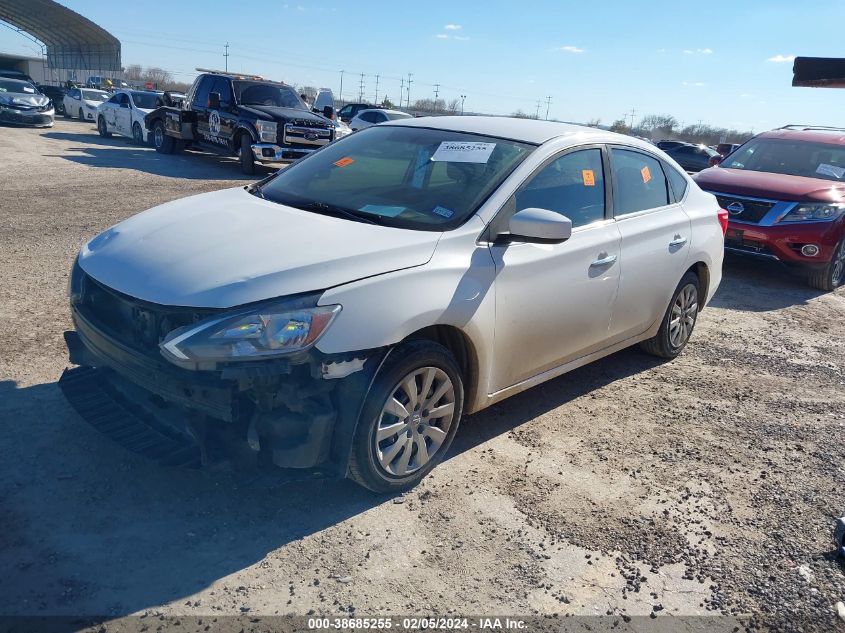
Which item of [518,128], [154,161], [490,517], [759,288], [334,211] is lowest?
[490,517]

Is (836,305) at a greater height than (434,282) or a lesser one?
lesser

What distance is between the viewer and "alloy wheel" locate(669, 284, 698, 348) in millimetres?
5707

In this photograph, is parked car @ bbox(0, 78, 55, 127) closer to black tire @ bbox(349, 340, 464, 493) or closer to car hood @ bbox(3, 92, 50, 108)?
car hood @ bbox(3, 92, 50, 108)

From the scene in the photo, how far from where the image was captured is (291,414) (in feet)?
10.2

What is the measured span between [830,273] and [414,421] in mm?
7325

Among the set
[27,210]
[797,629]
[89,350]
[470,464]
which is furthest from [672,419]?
[27,210]

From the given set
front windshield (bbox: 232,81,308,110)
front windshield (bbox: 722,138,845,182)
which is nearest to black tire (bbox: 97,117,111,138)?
front windshield (bbox: 232,81,308,110)

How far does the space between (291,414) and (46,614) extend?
114 centimetres

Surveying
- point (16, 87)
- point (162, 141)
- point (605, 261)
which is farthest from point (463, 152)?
point (16, 87)

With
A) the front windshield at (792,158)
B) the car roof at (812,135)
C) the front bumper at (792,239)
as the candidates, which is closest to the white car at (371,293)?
the front bumper at (792,239)

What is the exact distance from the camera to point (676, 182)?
5684 mm

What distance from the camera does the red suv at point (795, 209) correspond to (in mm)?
8586

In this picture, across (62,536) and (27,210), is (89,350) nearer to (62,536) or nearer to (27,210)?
(62,536)

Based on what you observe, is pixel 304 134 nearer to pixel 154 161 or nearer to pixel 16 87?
pixel 154 161
